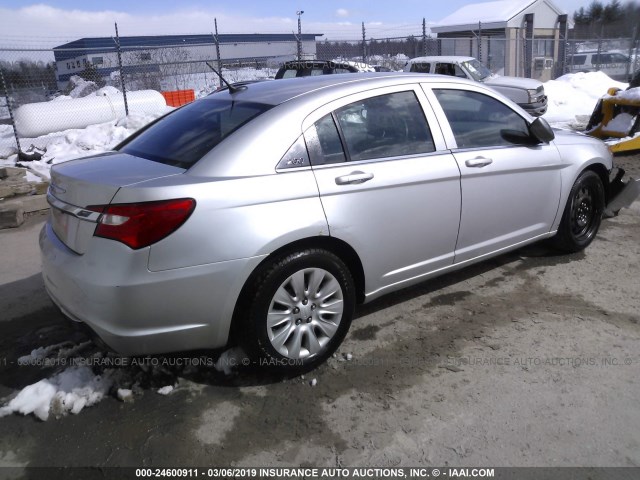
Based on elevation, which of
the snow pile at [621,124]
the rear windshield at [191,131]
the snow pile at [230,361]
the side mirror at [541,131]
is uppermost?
the rear windshield at [191,131]

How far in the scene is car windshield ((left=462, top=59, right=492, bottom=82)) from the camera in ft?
44.6

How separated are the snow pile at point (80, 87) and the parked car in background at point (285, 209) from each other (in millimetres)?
13463

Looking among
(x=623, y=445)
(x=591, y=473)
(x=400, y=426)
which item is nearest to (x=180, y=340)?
(x=400, y=426)

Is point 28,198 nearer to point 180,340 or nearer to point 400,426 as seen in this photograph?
point 180,340

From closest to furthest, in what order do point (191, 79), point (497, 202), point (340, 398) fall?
point (340, 398)
point (497, 202)
point (191, 79)

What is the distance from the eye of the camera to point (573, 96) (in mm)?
17734

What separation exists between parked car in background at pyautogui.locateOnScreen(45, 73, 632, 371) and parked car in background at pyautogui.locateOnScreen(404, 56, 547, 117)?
381 inches

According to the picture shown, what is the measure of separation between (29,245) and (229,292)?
4113mm

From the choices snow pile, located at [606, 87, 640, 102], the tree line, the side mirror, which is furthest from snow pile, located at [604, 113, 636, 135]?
the tree line

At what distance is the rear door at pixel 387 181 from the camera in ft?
10.4

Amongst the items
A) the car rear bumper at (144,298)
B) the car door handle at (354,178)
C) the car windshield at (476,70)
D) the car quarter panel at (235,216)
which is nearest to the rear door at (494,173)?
the car door handle at (354,178)

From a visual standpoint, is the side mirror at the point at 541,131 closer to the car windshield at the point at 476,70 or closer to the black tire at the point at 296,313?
the black tire at the point at 296,313

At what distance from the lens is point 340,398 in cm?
298

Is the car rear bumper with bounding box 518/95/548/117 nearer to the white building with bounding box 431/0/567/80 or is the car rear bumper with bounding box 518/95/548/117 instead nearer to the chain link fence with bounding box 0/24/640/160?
the chain link fence with bounding box 0/24/640/160
